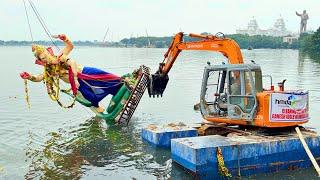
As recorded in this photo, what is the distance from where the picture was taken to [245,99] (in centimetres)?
1580

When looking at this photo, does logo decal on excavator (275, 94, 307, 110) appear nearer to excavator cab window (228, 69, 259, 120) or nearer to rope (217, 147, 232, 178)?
excavator cab window (228, 69, 259, 120)

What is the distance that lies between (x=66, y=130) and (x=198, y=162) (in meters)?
10.0

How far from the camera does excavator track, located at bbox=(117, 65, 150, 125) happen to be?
75.9 ft

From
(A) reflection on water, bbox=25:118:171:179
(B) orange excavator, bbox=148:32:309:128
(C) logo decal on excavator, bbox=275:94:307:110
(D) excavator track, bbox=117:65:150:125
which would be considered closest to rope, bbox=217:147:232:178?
(A) reflection on water, bbox=25:118:171:179

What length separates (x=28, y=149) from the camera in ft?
60.5

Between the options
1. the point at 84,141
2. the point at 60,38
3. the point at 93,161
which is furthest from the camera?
the point at 60,38

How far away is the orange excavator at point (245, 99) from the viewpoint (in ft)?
50.1

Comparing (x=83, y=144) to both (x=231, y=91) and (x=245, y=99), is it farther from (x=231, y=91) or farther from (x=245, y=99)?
(x=245, y=99)

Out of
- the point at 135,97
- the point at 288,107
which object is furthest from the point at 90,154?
the point at 288,107

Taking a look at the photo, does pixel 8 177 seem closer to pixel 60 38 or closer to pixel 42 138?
pixel 42 138

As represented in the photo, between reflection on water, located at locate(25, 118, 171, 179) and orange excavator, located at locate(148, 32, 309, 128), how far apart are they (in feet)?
8.45

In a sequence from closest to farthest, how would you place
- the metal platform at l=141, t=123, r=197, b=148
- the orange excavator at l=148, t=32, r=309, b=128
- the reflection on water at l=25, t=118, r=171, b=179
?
the orange excavator at l=148, t=32, r=309, b=128, the reflection on water at l=25, t=118, r=171, b=179, the metal platform at l=141, t=123, r=197, b=148

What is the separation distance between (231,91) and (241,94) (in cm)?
46

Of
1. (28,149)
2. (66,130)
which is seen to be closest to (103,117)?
(66,130)
